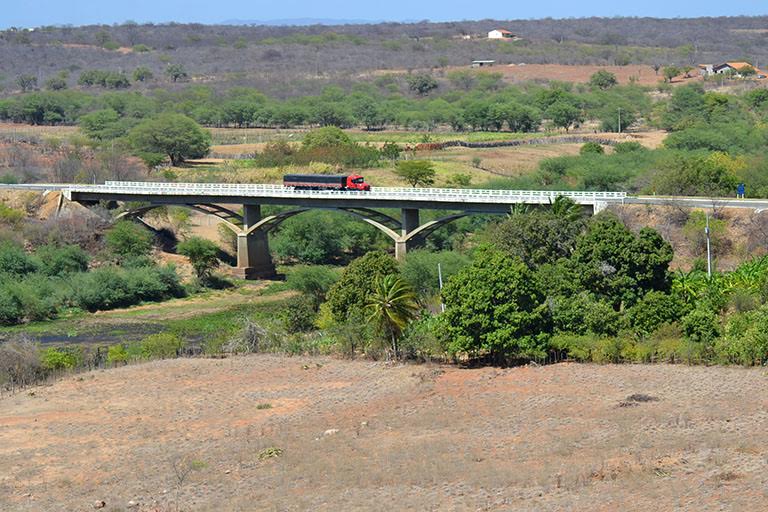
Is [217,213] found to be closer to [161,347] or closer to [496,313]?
[161,347]

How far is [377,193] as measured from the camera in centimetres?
8731

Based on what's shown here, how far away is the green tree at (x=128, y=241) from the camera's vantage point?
9256cm

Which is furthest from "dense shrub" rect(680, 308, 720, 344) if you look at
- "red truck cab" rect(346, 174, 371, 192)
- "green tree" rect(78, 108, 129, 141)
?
"green tree" rect(78, 108, 129, 141)

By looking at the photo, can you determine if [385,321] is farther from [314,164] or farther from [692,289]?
[314,164]

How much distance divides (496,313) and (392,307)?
4.92m

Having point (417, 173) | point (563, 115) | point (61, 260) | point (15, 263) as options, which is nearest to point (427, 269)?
point (61, 260)

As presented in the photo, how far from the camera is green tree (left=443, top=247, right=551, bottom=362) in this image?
171 ft

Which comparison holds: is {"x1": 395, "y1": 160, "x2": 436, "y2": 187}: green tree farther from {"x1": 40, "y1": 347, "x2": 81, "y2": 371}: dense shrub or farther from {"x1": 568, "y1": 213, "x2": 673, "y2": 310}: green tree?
{"x1": 40, "y1": 347, "x2": 81, "y2": 371}: dense shrub

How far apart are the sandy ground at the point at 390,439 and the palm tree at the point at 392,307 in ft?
5.77

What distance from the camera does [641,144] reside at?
133 metres

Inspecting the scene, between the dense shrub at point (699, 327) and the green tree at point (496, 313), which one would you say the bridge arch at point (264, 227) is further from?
the dense shrub at point (699, 327)

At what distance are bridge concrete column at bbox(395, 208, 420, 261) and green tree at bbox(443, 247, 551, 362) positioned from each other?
3165cm

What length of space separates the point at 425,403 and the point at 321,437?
5.30 m

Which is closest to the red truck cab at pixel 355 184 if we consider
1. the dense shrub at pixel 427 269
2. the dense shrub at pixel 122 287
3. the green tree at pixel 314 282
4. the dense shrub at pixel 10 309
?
the dense shrub at pixel 122 287
